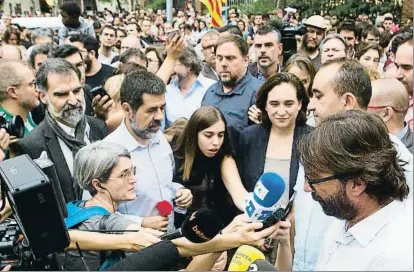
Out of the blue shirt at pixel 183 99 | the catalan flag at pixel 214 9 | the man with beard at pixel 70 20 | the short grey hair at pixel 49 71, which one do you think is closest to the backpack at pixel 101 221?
the short grey hair at pixel 49 71

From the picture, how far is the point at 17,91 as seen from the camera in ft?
12.3

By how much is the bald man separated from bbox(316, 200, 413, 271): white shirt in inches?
58.8

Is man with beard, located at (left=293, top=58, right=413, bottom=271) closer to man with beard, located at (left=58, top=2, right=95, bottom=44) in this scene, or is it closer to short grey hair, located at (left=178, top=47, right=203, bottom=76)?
short grey hair, located at (left=178, top=47, right=203, bottom=76)

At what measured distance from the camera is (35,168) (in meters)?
1.89

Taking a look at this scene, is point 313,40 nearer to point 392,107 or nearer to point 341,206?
point 392,107

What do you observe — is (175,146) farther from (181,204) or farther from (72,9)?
(72,9)

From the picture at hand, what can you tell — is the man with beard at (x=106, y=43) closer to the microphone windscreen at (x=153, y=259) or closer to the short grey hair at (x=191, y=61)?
the short grey hair at (x=191, y=61)

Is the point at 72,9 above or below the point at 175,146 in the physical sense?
above

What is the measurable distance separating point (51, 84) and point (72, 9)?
3.91m

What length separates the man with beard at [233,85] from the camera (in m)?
4.20

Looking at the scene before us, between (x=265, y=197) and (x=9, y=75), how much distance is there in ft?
7.92

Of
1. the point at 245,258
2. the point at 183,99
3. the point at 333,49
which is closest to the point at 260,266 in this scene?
the point at 245,258

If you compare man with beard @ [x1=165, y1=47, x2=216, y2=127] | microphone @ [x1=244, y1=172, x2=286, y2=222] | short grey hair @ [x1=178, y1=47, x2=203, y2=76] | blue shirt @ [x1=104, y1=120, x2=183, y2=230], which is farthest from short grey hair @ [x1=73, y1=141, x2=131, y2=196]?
short grey hair @ [x1=178, y1=47, x2=203, y2=76]

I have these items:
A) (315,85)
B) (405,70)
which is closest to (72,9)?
(405,70)
